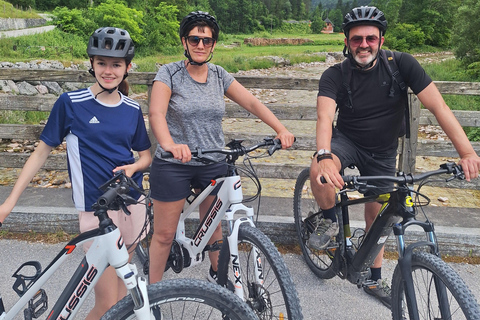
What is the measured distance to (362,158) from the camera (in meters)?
3.29

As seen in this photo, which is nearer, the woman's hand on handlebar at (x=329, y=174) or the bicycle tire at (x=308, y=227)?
the woman's hand on handlebar at (x=329, y=174)

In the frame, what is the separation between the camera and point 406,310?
8.45 feet

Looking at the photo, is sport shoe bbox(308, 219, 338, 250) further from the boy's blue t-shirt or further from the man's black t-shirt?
the boy's blue t-shirt

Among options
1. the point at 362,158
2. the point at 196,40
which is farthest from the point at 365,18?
the point at 196,40

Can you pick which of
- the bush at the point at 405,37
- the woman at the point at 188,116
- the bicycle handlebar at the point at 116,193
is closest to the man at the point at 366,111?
the woman at the point at 188,116

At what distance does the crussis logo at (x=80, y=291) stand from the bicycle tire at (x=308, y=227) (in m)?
2.00

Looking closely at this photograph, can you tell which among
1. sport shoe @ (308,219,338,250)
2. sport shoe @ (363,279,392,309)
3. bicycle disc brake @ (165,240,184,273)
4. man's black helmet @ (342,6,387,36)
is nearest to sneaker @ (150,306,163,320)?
bicycle disc brake @ (165,240,184,273)

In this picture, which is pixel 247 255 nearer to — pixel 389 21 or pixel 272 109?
pixel 272 109

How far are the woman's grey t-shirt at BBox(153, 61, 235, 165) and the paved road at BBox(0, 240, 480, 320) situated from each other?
1516 millimetres

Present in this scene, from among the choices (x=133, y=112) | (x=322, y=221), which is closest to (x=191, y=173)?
(x=133, y=112)

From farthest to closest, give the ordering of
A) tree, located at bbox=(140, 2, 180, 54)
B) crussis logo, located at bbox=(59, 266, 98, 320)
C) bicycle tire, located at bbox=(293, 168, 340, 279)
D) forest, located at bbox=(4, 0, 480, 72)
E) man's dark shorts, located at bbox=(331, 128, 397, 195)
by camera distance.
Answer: tree, located at bbox=(140, 2, 180, 54)
forest, located at bbox=(4, 0, 480, 72)
bicycle tire, located at bbox=(293, 168, 340, 279)
man's dark shorts, located at bbox=(331, 128, 397, 195)
crussis logo, located at bbox=(59, 266, 98, 320)

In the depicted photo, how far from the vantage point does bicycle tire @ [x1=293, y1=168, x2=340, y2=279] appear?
11.6 ft

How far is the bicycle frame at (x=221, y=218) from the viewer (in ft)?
8.41

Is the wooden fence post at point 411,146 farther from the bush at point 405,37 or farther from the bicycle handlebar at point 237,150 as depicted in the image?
the bush at point 405,37
